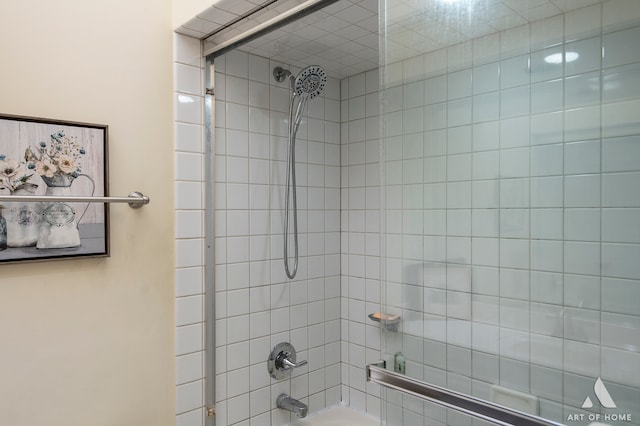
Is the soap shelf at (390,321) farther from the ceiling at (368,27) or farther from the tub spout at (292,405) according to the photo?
the tub spout at (292,405)

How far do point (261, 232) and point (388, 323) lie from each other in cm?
86

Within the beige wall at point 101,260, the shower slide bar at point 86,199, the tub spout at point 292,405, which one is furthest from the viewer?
the tub spout at point 292,405

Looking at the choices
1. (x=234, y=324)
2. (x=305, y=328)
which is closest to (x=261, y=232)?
(x=234, y=324)

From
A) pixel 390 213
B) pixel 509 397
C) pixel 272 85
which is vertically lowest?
pixel 509 397

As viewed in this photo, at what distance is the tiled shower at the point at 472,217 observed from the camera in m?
0.93

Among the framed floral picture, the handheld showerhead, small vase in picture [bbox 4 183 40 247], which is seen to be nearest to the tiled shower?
the handheld showerhead

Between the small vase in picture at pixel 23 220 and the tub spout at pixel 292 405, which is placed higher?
the small vase in picture at pixel 23 220

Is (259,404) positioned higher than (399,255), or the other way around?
(399,255)

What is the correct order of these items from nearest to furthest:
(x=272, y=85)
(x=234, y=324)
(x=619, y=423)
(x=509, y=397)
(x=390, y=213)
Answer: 1. (x=619, y=423)
2. (x=509, y=397)
3. (x=390, y=213)
4. (x=234, y=324)
5. (x=272, y=85)

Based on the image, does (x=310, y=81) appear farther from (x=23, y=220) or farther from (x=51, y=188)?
(x=23, y=220)

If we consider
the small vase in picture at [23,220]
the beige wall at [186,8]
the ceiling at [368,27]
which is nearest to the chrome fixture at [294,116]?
the ceiling at [368,27]

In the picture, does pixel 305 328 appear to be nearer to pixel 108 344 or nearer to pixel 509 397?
pixel 108 344

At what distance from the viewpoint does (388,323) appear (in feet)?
4.26

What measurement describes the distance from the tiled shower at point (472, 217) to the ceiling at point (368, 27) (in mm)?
36
